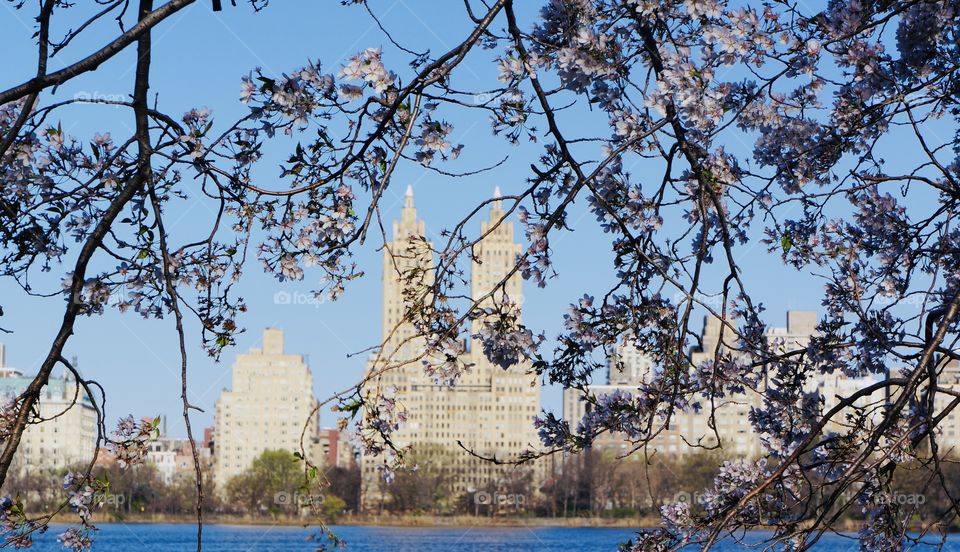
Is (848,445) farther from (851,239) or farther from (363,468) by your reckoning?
(363,468)

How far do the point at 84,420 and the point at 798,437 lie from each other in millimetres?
126205

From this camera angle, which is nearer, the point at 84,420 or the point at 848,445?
the point at 848,445

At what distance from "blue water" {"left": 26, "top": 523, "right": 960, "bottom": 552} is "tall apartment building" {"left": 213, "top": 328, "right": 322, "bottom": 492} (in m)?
25.5

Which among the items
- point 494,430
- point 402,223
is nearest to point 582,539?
point 494,430

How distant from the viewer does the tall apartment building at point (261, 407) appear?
431ft

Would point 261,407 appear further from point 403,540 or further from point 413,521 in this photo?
point 403,540

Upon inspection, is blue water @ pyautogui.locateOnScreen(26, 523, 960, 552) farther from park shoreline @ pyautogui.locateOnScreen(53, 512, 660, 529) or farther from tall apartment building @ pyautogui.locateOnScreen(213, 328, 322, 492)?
tall apartment building @ pyautogui.locateOnScreen(213, 328, 322, 492)

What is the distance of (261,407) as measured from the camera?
13288 centimetres

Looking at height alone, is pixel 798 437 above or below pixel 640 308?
below

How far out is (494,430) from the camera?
399 feet

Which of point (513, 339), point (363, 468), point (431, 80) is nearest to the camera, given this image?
point (431, 80)

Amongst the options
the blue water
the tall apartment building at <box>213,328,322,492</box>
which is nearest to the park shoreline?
the blue water

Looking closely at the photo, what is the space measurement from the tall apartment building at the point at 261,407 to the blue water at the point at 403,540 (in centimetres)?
2546

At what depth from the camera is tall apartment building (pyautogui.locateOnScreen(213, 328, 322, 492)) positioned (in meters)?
131
